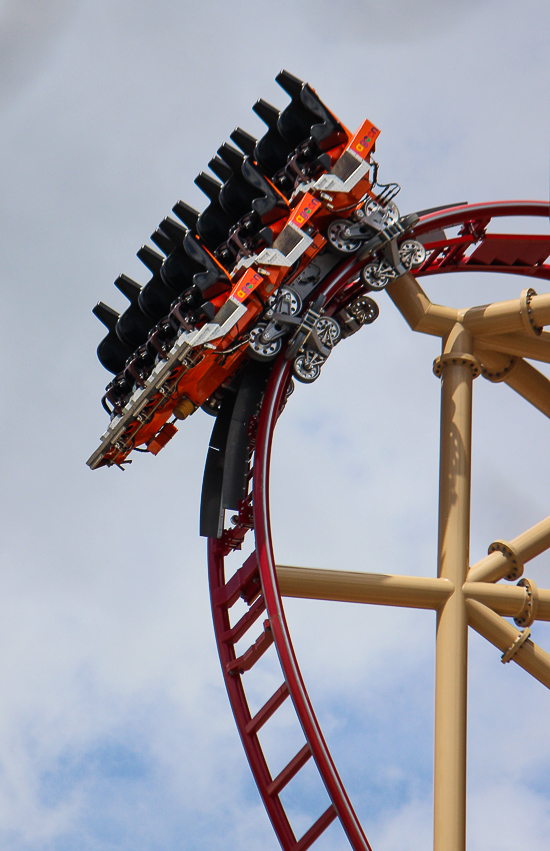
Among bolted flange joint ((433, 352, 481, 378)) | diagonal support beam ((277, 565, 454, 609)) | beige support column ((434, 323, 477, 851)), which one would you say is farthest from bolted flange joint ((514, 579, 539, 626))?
bolted flange joint ((433, 352, 481, 378))

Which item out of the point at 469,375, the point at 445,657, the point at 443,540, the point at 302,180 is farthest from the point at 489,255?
the point at 445,657

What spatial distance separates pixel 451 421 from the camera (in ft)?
34.0

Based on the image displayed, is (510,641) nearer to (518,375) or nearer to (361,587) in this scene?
(361,587)

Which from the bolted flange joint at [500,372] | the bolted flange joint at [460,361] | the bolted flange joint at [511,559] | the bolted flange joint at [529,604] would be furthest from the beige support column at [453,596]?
the bolted flange joint at [500,372]

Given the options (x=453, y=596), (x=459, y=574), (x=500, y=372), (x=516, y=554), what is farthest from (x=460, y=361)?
(x=453, y=596)

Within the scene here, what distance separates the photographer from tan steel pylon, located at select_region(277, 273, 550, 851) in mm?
9211

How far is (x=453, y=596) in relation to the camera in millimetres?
9656

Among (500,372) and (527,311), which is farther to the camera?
(500,372)

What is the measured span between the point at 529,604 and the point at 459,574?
25.9 inches

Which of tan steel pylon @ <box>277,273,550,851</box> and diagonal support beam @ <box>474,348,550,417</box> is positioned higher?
diagonal support beam @ <box>474,348,550,417</box>

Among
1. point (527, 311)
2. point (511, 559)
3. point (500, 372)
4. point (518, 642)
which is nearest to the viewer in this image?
point (518, 642)

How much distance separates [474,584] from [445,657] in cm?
68

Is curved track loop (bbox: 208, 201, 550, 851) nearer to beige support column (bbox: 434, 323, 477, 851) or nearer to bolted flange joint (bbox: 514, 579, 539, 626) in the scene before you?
beige support column (bbox: 434, 323, 477, 851)

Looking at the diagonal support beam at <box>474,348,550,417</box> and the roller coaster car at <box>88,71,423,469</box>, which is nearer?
the roller coaster car at <box>88,71,423,469</box>
